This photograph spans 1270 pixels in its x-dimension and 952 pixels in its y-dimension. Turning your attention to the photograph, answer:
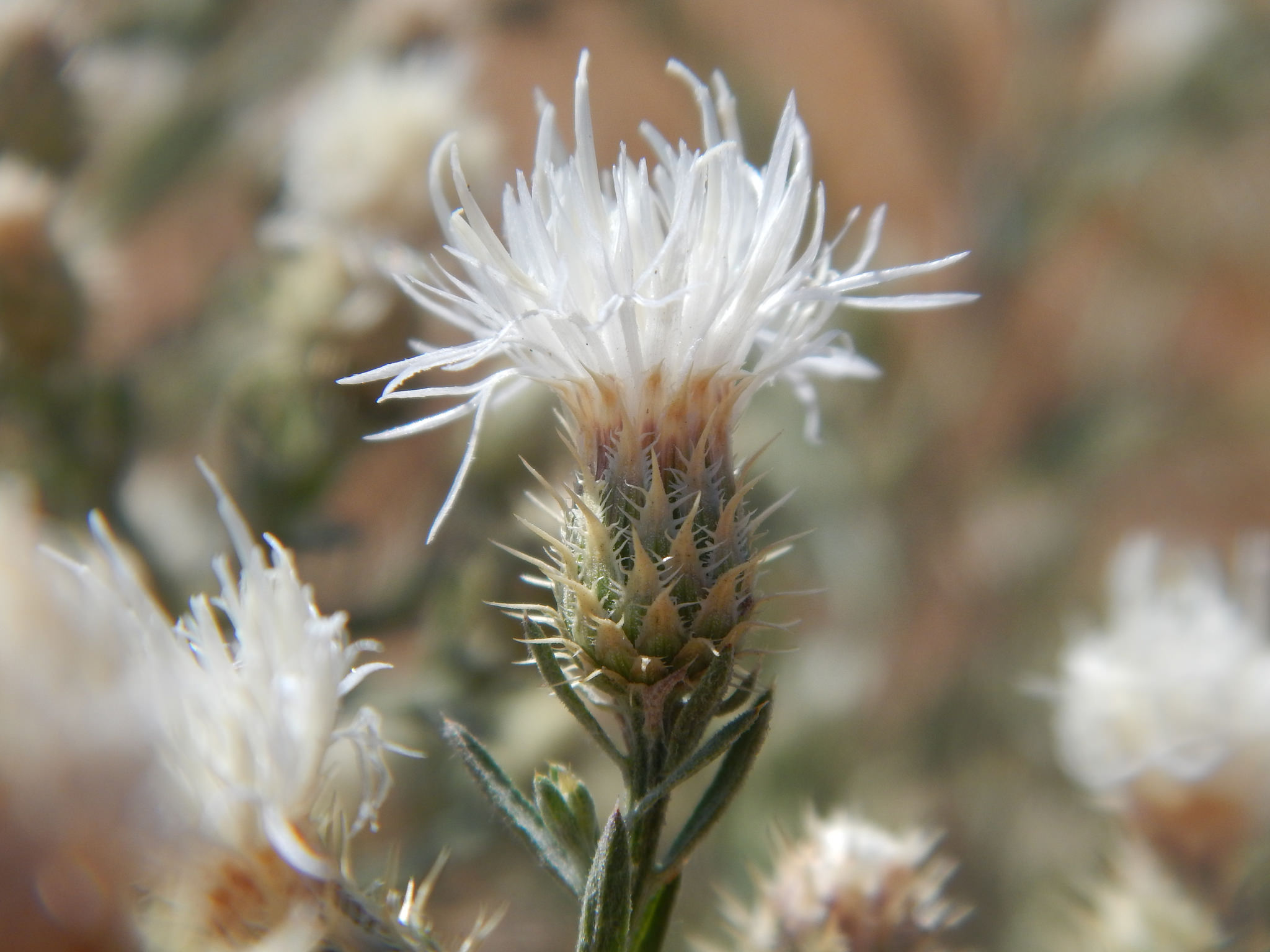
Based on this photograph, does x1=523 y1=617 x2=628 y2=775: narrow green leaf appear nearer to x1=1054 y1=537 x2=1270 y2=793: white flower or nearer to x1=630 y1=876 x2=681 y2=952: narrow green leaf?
x1=630 y1=876 x2=681 y2=952: narrow green leaf

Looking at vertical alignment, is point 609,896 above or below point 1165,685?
below

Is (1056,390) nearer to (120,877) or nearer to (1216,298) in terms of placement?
(1216,298)

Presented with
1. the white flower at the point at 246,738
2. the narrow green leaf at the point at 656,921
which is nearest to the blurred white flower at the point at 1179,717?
the narrow green leaf at the point at 656,921

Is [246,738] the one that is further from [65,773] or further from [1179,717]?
[1179,717]

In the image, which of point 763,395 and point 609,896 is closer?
point 609,896

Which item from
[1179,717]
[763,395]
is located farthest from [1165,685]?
[763,395]

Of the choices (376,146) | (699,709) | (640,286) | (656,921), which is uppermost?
(376,146)
